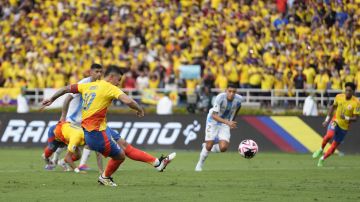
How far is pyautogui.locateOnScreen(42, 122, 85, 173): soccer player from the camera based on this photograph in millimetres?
21797

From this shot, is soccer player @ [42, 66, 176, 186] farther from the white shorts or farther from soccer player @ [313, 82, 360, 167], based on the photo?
soccer player @ [313, 82, 360, 167]

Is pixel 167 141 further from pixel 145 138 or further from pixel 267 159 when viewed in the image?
pixel 267 159

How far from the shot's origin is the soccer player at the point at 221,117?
24141 millimetres

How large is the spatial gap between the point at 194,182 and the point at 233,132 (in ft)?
48.9

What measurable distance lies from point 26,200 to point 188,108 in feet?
73.4

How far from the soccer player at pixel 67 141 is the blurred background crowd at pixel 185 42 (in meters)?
15.5

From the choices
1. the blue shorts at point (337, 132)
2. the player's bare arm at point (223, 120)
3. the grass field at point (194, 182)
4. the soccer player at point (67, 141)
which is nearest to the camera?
the grass field at point (194, 182)

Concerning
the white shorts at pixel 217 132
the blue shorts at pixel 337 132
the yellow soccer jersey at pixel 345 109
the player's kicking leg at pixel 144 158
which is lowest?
the blue shorts at pixel 337 132

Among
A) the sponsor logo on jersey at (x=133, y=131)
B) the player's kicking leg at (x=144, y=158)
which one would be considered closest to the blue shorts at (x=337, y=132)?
the sponsor logo on jersey at (x=133, y=131)

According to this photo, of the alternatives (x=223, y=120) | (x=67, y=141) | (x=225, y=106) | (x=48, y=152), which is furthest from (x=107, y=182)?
(x=225, y=106)

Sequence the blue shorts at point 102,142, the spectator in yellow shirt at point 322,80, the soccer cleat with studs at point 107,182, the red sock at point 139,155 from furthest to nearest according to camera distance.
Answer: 1. the spectator in yellow shirt at point 322,80
2. the red sock at point 139,155
3. the soccer cleat with studs at point 107,182
4. the blue shorts at point 102,142

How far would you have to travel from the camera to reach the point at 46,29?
4400 cm

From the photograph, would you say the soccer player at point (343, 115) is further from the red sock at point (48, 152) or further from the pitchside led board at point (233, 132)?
the red sock at point (48, 152)

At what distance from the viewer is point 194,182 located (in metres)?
19.3
